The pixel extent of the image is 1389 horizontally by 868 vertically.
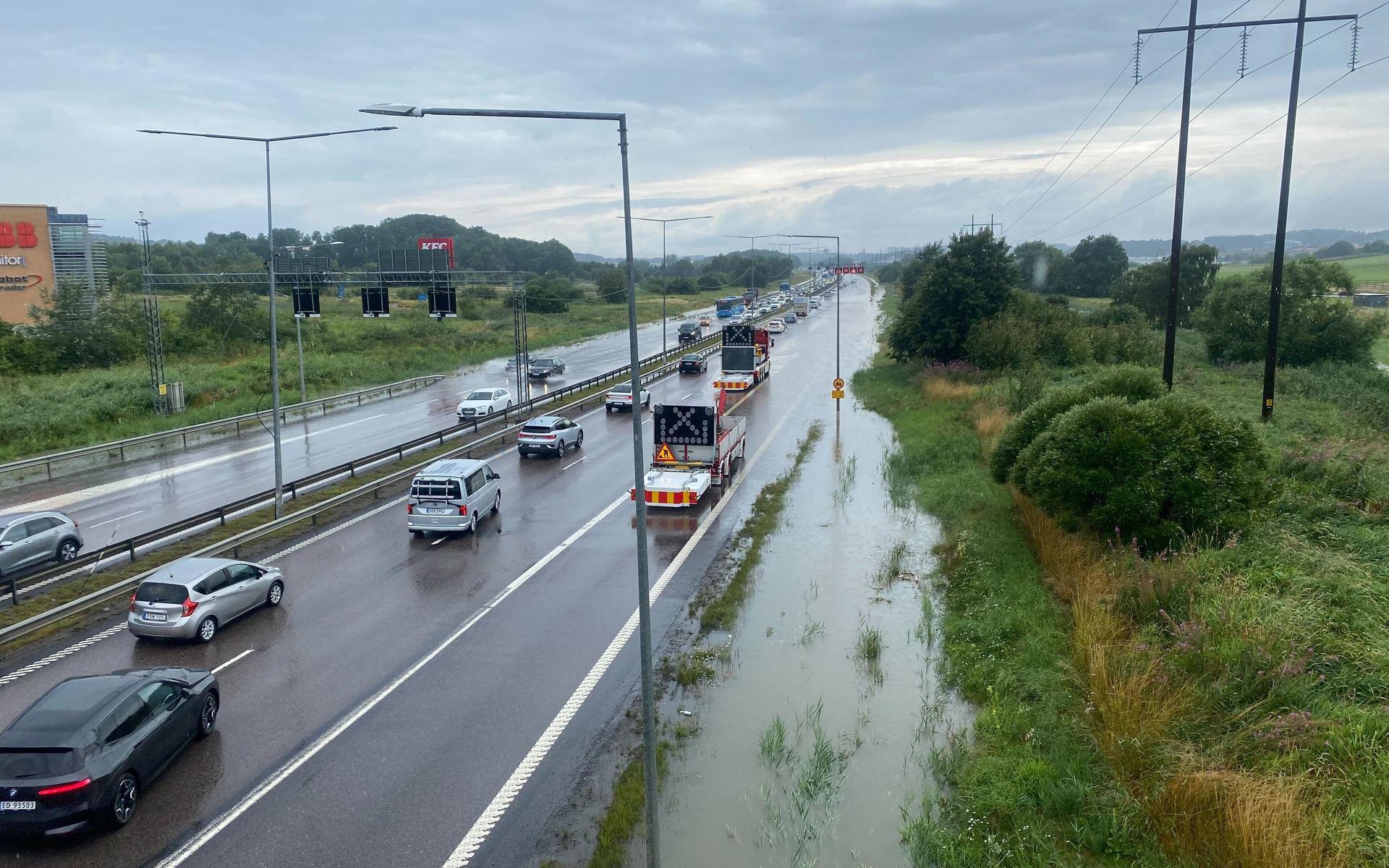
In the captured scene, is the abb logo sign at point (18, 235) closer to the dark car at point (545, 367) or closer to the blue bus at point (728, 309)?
the dark car at point (545, 367)

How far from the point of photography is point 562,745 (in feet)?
41.8

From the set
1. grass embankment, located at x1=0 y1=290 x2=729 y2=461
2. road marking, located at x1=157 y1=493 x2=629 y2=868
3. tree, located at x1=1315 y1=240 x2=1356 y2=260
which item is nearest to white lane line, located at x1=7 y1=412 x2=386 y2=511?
grass embankment, located at x1=0 y1=290 x2=729 y2=461

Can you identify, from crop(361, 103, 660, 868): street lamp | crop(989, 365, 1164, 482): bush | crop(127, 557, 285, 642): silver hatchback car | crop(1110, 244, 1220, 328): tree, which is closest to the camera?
crop(361, 103, 660, 868): street lamp

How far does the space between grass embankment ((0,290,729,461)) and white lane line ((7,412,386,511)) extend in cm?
570

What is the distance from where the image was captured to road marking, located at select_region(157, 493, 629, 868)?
10219 millimetres

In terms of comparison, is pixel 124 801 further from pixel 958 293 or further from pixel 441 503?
pixel 958 293

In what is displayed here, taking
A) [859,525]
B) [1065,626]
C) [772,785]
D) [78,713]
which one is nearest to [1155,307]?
[859,525]

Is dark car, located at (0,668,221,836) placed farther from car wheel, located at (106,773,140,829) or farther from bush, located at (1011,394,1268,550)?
bush, located at (1011,394,1268,550)

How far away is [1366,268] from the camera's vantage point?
137 metres

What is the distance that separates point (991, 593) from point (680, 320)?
9297 cm

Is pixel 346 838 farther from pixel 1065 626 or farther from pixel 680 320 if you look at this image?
pixel 680 320

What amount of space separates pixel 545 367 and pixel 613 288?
88.2 metres

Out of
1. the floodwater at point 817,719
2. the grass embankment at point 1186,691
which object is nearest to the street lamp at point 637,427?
the floodwater at point 817,719

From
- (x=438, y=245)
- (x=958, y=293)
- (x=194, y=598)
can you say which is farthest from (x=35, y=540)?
(x=958, y=293)
